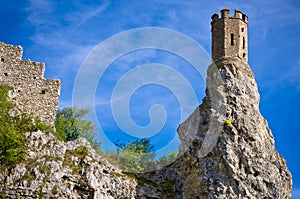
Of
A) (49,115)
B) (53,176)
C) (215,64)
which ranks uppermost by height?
(215,64)

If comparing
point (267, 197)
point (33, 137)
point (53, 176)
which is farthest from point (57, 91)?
point (267, 197)

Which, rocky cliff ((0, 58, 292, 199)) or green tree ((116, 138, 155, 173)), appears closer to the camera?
rocky cliff ((0, 58, 292, 199))

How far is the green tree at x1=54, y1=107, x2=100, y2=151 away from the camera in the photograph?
155 ft

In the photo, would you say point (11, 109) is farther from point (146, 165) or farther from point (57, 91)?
point (146, 165)

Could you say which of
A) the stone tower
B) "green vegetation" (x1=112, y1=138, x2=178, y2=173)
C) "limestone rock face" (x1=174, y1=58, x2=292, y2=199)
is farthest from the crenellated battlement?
"green vegetation" (x1=112, y1=138, x2=178, y2=173)

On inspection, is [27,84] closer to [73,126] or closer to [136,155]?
[73,126]

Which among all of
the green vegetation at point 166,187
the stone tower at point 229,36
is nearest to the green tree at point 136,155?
the green vegetation at point 166,187

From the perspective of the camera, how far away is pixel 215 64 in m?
52.0

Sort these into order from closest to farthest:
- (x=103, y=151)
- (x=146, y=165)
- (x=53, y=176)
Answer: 1. (x=53, y=176)
2. (x=146, y=165)
3. (x=103, y=151)

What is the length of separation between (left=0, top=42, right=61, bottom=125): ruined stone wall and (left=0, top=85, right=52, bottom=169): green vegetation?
81cm

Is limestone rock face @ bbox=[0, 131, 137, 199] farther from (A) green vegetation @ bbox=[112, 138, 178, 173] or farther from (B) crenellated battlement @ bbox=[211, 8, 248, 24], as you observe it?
(B) crenellated battlement @ bbox=[211, 8, 248, 24]

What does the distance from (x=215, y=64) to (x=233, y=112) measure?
5.96 meters

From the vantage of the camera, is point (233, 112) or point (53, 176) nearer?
point (53, 176)

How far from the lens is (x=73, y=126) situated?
2067 inches
